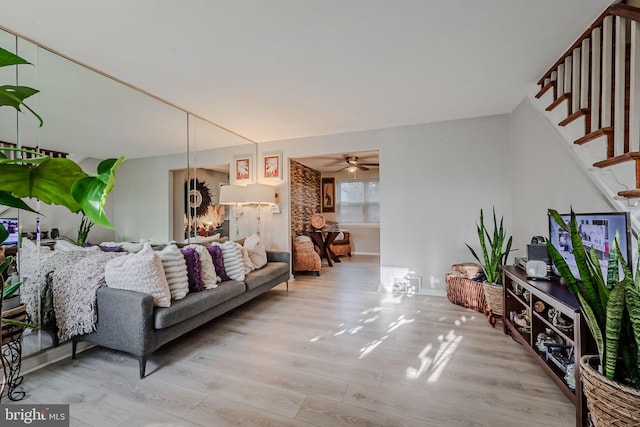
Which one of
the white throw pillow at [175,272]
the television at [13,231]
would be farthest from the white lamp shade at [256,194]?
the television at [13,231]

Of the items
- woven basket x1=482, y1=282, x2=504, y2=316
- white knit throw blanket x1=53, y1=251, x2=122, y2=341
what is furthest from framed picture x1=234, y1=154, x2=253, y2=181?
woven basket x1=482, y1=282, x2=504, y2=316

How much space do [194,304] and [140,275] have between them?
0.48m

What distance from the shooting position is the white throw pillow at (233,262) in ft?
9.81

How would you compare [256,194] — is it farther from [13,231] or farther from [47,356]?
[47,356]

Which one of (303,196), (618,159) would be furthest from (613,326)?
(303,196)

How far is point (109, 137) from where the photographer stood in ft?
8.43

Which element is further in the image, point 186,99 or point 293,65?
point 186,99

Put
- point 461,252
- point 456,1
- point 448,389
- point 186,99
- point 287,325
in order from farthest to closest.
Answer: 1. point 461,252
2. point 186,99
3. point 287,325
4. point 448,389
5. point 456,1

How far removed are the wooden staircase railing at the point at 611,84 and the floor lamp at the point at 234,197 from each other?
3.78m

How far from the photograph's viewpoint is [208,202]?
367 cm

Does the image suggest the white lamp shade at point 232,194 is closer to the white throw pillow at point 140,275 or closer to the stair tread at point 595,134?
the white throw pillow at point 140,275

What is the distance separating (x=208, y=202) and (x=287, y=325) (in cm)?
200

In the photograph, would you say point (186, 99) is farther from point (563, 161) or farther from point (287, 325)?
point (563, 161)

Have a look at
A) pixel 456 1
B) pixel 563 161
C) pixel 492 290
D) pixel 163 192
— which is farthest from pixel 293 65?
pixel 492 290
